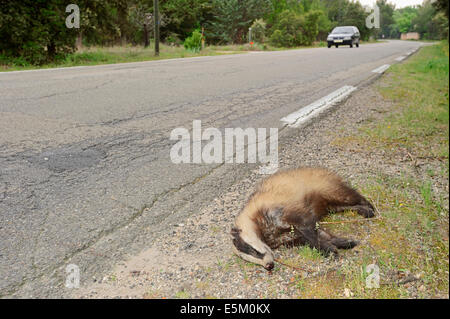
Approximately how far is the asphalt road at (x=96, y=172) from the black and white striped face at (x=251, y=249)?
18.5 inches

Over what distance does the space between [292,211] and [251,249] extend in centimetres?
52

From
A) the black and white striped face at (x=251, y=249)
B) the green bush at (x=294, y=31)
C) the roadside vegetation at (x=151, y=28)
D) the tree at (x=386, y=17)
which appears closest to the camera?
the black and white striped face at (x=251, y=249)

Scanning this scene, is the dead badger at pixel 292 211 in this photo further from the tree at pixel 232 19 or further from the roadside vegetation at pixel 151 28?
the tree at pixel 232 19

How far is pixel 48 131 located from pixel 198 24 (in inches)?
1411

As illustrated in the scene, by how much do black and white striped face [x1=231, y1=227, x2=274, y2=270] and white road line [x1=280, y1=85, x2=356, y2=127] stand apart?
2.71 m

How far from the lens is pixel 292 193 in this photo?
2736 millimetres

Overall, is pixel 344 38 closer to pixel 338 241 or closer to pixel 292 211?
pixel 292 211

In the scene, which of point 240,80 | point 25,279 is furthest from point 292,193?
point 240,80

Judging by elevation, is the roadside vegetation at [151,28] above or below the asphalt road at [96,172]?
above

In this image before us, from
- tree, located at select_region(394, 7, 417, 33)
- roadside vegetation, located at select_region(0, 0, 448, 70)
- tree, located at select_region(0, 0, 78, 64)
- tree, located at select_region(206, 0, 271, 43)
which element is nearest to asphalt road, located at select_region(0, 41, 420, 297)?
roadside vegetation, located at select_region(0, 0, 448, 70)

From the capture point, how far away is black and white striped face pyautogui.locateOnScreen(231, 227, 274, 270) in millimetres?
2115

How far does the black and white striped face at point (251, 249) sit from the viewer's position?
2115 millimetres

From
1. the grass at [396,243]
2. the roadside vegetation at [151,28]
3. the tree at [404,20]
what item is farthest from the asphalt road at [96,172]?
the tree at [404,20]

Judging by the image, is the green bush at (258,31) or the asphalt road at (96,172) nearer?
the asphalt road at (96,172)
